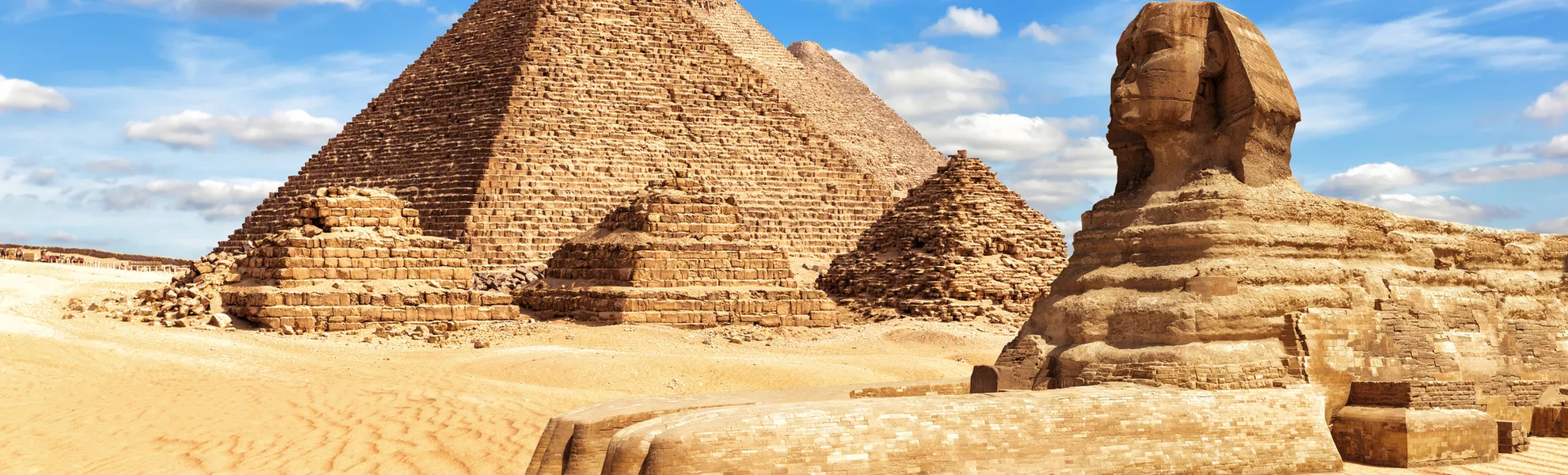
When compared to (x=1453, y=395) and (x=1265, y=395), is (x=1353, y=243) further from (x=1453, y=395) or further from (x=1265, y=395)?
(x=1265, y=395)

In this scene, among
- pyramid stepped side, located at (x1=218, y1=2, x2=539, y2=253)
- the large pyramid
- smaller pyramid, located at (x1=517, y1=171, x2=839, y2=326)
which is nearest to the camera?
smaller pyramid, located at (x1=517, y1=171, x2=839, y2=326)

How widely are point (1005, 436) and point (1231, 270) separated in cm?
180

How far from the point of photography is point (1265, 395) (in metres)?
6.20

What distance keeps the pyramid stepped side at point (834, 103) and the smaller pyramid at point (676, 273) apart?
49891 mm

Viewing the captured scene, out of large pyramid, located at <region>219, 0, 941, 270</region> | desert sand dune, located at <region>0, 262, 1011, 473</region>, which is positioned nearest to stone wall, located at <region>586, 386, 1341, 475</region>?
desert sand dune, located at <region>0, 262, 1011, 473</region>

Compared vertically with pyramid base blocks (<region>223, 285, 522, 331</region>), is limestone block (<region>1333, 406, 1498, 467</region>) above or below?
below

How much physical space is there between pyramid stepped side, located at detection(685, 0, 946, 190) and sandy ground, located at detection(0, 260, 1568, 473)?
2191 inches

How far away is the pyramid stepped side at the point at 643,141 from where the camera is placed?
3544cm

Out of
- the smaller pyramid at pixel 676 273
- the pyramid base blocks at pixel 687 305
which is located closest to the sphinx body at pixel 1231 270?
A: the pyramid base blocks at pixel 687 305

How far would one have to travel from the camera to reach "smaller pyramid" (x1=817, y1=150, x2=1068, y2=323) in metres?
24.0

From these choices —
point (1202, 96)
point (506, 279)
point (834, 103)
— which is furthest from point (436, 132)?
point (834, 103)

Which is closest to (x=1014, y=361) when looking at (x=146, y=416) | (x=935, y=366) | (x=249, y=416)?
(x=249, y=416)

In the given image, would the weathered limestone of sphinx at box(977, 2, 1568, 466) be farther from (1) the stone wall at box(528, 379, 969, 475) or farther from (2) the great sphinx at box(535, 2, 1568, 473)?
(1) the stone wall at box(528, 379, 969, 475)

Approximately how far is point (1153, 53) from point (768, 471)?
11.0ft
